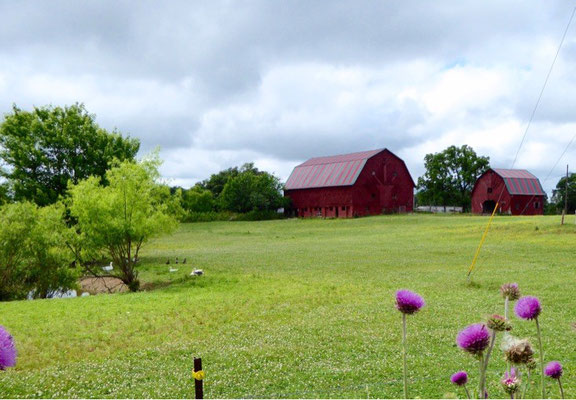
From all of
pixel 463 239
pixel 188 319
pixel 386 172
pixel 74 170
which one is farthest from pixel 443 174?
pixel 188 319

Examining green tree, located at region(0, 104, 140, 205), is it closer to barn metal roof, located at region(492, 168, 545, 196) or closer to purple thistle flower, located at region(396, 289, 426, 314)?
purple thistle flower, located at region(396, 289, 426, 314)

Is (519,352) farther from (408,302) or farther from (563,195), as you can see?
(563,195)

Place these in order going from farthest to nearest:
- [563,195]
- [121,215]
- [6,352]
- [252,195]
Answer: [563,195] < [252,195] < [121,215] < [6,352]

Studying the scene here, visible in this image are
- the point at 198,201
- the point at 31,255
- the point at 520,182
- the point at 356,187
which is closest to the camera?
the point at 31,255

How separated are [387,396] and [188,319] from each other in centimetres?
782

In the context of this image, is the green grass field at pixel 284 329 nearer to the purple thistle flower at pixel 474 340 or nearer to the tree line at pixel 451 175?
the purple thistle flower at pixel 474 340

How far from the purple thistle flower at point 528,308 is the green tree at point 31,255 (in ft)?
71.8

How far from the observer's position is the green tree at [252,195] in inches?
3072

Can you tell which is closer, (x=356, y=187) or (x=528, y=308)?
(x=528, y=308)

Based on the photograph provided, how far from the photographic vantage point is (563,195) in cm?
9744

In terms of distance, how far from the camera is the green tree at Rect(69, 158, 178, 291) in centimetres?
2328

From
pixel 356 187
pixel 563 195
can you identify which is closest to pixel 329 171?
pixel 356 187

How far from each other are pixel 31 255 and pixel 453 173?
260 feet

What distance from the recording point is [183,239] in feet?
166
